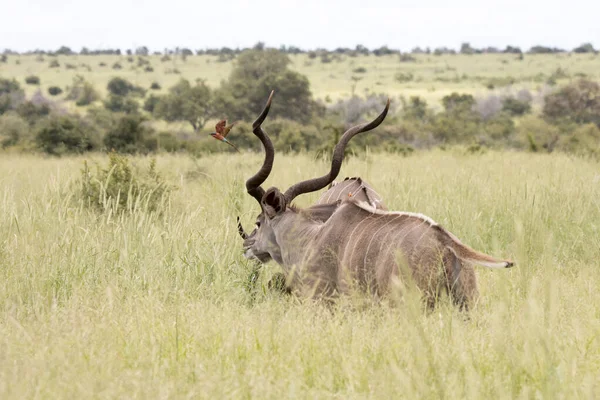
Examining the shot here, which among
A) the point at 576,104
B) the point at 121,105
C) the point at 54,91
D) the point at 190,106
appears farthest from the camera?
the point at 54,91

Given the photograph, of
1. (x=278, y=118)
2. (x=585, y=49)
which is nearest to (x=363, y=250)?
(x=278, y=118)

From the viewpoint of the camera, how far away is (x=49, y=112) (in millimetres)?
30203

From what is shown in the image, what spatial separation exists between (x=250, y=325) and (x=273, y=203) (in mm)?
1406

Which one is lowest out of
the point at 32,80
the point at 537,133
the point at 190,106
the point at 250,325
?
the point at 32,80

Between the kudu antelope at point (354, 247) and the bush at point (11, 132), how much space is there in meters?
16.4

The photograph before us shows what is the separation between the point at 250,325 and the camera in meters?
3.96

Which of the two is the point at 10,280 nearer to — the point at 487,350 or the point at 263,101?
the point at 487,350

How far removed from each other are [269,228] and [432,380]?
2551 millimetres

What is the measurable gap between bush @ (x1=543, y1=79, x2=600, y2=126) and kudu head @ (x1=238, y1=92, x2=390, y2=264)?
87.8ft

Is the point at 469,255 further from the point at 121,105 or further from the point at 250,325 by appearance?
the point at 121,105

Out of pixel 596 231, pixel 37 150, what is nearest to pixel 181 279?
pixel 596 231

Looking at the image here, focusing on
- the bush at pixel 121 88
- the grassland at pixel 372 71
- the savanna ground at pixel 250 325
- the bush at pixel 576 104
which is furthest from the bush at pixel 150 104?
the savanna ground at pixel 250 325

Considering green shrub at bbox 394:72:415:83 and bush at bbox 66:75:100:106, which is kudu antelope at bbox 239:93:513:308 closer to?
bush at bbox 66:75:100:106

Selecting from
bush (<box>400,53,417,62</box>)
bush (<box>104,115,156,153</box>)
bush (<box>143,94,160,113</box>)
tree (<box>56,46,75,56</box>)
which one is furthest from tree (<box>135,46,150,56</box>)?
bush (<box>104,115,156,153</box>)
